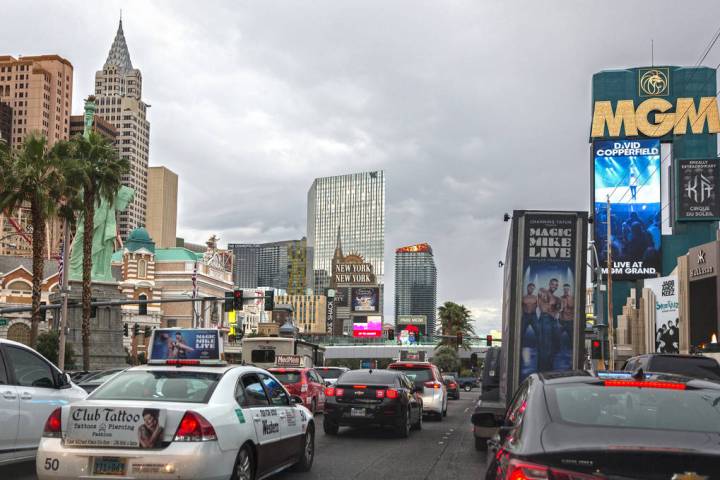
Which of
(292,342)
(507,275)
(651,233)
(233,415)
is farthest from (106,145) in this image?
(651,233)

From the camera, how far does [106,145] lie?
38.7 m

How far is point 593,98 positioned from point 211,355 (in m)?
65.5

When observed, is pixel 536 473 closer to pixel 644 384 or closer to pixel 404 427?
pixel 644 384

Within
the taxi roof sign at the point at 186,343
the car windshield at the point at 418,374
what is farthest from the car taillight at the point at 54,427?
the taxi roof sign at the point at 186,343

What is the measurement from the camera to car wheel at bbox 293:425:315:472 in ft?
36.3

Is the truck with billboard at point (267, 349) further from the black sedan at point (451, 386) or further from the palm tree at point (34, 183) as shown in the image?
the palm tree at point (34, 183)

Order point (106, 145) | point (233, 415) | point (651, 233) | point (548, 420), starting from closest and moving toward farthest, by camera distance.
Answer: point (548, 420) → point (233, 415) → point (106, 145) → point (651, 233)

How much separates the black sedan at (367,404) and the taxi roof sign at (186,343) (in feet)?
39.4

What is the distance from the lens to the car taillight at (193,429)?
7.61 metres

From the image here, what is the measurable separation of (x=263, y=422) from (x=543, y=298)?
6.71 metres

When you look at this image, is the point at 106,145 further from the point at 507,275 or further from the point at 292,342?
the point at 507,275

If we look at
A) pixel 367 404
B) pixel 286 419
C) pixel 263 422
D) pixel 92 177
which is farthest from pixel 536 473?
pixel 92 177

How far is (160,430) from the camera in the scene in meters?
7.60

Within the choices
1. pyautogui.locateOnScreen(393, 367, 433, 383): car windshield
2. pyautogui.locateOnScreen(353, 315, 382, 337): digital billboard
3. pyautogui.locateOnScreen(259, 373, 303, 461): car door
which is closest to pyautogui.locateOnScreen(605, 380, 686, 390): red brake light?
pyautogui.locateOnScreen(259, 373, 303, 461): car door
